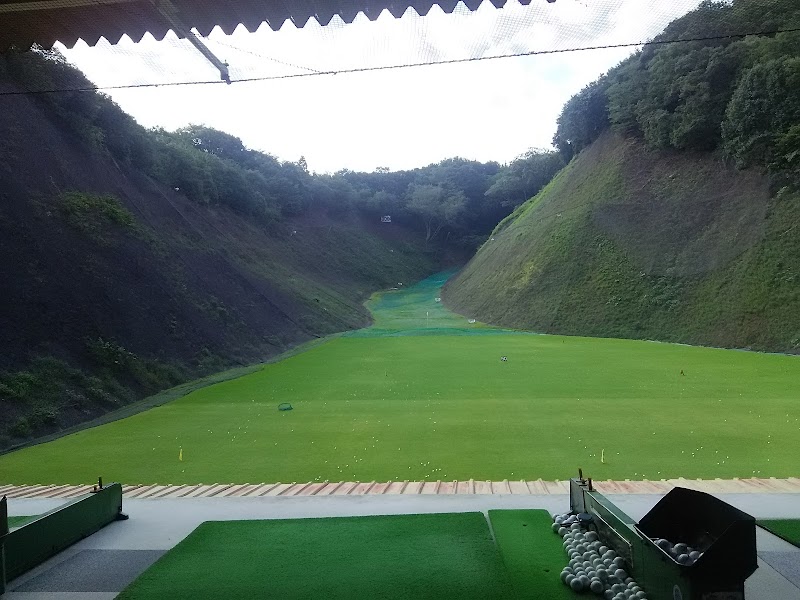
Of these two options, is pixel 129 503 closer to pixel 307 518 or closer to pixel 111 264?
pixel 307 518

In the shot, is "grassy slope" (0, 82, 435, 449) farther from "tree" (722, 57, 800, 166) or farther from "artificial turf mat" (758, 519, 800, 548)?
"tree" (722, 57, 800, 166)

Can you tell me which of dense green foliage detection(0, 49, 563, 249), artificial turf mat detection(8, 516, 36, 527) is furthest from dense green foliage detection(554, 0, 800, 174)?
artificial turf mat detection(8, 516, 36, 527)

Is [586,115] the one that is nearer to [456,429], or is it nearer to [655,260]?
[655,260]

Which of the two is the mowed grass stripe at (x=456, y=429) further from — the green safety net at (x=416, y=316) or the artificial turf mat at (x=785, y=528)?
the green safety net at (x=416, y=316)

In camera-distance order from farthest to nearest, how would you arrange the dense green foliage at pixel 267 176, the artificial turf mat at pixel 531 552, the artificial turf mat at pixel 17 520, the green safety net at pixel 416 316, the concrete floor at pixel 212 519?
the green safety net at pixel 416 316 < the dense green foliage at pixel 267 176 < the artificial turf mat at pixel 17 520 < the concrete floor at pixel 212 519 < the artificial turf mat at pixel 531 552

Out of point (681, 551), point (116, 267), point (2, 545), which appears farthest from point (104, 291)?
point (681, 551)

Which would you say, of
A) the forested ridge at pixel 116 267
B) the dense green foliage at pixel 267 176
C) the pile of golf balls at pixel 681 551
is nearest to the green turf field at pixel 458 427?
the forested ridge at pixel 116 267
